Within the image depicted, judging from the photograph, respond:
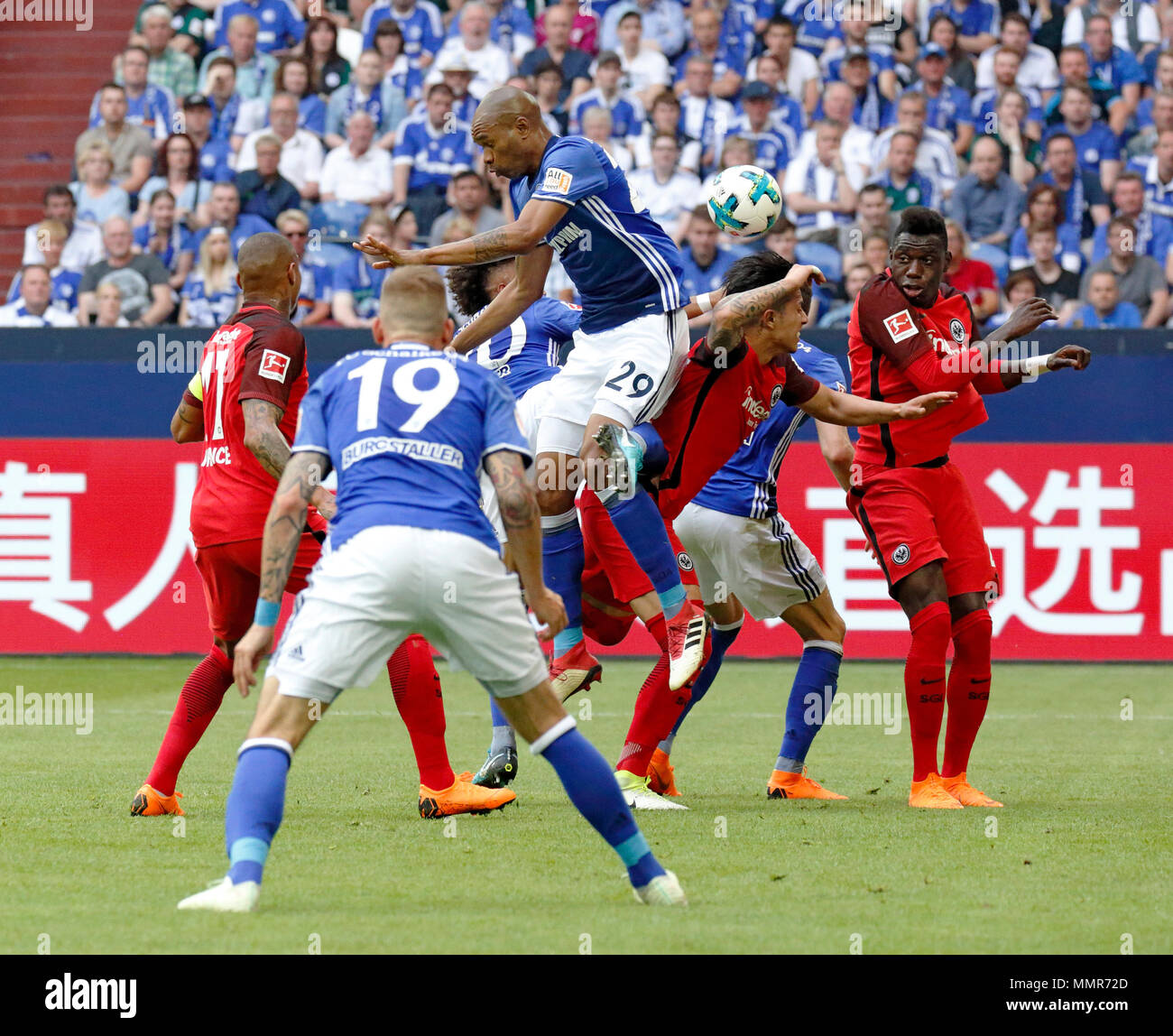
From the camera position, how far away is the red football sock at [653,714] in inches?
307

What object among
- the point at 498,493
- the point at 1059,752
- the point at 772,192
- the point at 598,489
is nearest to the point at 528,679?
the point at 498,493

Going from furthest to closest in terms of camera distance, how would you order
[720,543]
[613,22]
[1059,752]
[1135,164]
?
[613,22] < [1135,164] < [1059,752] < [720,543]

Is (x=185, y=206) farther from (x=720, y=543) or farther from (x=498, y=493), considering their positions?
(x=498, y=493)

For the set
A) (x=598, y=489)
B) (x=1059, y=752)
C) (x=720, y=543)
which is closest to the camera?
(x=598, y=489)

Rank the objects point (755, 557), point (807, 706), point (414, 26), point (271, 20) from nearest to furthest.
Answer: point (807, 706) < point (755, 557) < point (414, 26) < point (271, 20)

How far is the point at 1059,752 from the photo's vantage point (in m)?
9.73

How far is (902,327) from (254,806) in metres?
3.93

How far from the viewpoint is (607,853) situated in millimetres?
6480

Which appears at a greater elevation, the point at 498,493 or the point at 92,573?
the point at 498,493

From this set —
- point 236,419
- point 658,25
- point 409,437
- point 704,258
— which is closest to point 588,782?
point 409,437

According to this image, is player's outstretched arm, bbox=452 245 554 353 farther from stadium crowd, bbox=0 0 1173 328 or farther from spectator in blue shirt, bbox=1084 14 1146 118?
spectator in blue shirt, bbox=1084 14 1146 118

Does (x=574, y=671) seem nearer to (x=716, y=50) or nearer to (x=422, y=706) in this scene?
(x=422, y=706)

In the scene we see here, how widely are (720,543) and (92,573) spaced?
6.89m

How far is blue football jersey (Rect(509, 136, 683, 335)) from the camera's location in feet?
24.3
